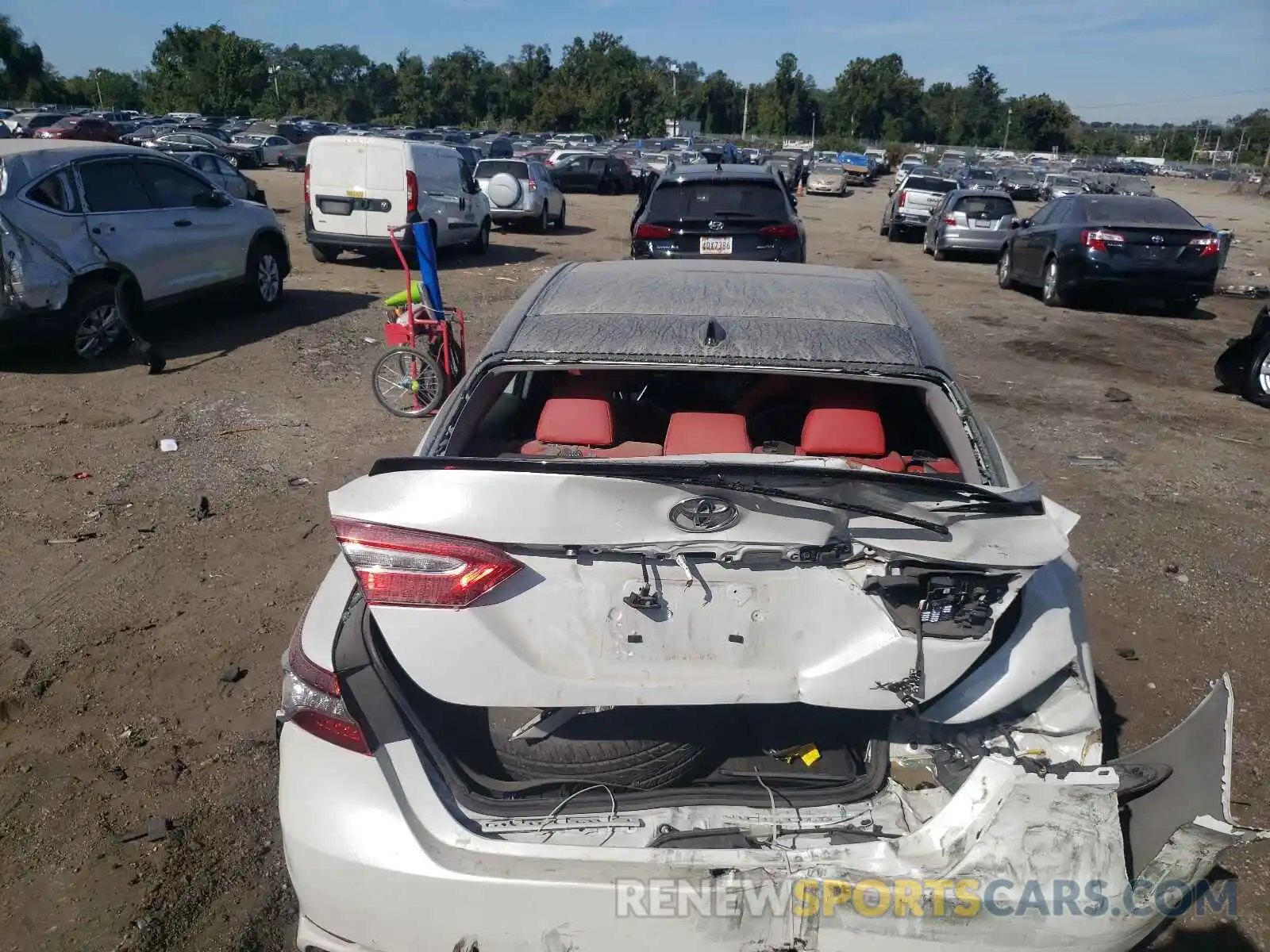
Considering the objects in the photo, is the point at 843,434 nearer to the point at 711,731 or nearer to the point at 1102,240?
the point at 711,731

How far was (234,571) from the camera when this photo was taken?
201 inches

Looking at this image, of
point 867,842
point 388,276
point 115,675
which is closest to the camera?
point 867,842

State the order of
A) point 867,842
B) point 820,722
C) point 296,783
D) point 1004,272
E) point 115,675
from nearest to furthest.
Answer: point 867,842 < point 296,783 < point 820,722 < point 115,675 < point 1004,272

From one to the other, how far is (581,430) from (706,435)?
39cm

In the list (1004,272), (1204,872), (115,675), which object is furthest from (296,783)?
(1004,272)

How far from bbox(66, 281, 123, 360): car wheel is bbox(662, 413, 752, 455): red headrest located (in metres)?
7.67

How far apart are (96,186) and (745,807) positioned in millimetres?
9426

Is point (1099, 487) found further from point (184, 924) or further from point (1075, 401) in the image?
point (184, 924)

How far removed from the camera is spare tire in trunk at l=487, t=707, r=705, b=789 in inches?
91.8

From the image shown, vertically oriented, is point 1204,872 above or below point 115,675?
above

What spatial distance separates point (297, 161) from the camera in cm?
4231

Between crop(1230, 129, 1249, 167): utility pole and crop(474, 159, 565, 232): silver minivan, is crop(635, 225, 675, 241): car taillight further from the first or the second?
crop(1230, 129, 1249, 167): utility pole

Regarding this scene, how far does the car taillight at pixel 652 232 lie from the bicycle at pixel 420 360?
2.99 metres

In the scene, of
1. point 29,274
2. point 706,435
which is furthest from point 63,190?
point 706,435
